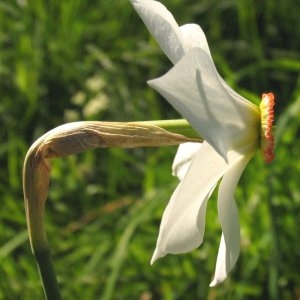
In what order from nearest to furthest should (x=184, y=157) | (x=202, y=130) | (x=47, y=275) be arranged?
(x=202, y=130)
(x=47, y=275)
(x=184, y=157)

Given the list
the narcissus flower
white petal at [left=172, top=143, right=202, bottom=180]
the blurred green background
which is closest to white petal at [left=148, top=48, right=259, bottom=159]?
the narcissus flower

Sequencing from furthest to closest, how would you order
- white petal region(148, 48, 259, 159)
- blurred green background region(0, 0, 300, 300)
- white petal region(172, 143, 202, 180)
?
blurred green background region(0, 0, 300, 300)
white petal region(172, 143, 202, 180)
white petal region(148, 48, 259, 159)

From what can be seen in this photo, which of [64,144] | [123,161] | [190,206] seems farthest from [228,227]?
[123,161]

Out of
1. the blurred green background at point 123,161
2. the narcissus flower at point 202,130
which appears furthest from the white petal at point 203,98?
the blurred green background at point 123,161

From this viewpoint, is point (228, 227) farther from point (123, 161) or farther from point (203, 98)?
point (123, 161)

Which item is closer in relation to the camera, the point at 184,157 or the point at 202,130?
the point at 202,130

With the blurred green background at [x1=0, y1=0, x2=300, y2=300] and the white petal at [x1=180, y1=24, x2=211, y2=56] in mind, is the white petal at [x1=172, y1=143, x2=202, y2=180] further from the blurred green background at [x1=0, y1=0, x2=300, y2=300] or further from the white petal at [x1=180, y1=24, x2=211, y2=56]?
the blurred green background at [x1=0, y1=0, x2=300, y2=300]

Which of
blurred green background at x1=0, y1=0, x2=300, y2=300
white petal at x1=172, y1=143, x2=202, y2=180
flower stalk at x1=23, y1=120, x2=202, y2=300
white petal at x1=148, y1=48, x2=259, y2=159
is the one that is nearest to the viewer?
white petal at x1=148, y1=48, x2=259, y2=159

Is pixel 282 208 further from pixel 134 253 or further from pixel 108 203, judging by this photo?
pixel 108 203
